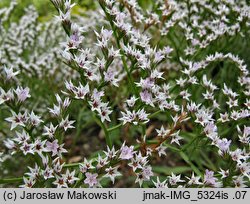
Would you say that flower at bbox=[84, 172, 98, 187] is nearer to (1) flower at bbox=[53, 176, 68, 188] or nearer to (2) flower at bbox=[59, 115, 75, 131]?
(1) flower at bbox=[53, 176, 68, 188]

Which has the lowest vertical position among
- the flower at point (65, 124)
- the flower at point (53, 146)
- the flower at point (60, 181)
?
the flower at point (60, 181)

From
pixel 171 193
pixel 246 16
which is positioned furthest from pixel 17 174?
pixel 246 16

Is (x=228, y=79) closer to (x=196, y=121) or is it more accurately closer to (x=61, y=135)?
(x=196, y=121)

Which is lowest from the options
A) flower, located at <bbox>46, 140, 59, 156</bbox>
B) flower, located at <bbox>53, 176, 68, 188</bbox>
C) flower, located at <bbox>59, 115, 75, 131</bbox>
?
flower, located at <bbox>53, 176, 68, 188</bbox>

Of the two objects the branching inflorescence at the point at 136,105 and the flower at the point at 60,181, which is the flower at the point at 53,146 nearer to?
the branching inflorescence at the point at 136,105

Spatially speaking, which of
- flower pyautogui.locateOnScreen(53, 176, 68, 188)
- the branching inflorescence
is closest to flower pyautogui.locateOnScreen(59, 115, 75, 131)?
the branching inflorescence

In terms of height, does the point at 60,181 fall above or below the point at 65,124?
below

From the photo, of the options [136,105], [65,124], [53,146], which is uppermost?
[136,105]

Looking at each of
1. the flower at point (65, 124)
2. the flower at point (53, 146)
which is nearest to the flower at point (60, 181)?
the flower at point (53, 146)

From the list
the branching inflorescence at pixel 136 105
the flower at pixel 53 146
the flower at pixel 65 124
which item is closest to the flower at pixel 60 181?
the branching inflorescence at pixel 136 105

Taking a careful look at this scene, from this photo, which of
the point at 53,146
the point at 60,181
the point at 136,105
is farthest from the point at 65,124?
the point at 136,105

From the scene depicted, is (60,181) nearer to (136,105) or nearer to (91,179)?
(91,179)

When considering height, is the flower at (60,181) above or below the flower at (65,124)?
below
